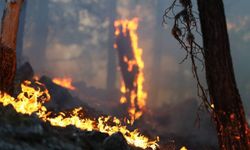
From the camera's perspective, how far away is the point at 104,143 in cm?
753

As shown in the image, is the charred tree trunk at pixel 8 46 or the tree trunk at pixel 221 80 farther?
the charred tree trunk at pixel 8 46

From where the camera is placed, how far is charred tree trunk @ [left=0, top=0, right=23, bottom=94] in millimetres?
9930

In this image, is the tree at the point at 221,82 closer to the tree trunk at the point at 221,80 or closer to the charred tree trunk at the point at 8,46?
the tree trunk at the point at 221,80

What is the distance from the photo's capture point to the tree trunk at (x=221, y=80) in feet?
25.7

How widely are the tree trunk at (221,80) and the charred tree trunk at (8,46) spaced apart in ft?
17.5

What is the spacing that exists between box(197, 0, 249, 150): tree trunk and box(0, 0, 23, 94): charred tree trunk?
534 cm

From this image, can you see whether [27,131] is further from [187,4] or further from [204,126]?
[204,126]

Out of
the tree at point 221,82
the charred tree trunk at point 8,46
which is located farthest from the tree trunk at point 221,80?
the charred tree trunk at point 8,46

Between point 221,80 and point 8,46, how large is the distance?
5967 millimetres

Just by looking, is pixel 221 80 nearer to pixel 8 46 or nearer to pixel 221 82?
pixel 221 82

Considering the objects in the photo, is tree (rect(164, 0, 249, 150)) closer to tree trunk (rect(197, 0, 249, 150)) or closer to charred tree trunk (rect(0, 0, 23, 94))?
tree trunk (rect(197, 0, 249, 150))

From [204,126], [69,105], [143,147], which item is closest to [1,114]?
[143,147]

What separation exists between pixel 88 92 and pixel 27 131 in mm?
57911

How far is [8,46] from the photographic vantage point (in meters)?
10.2
